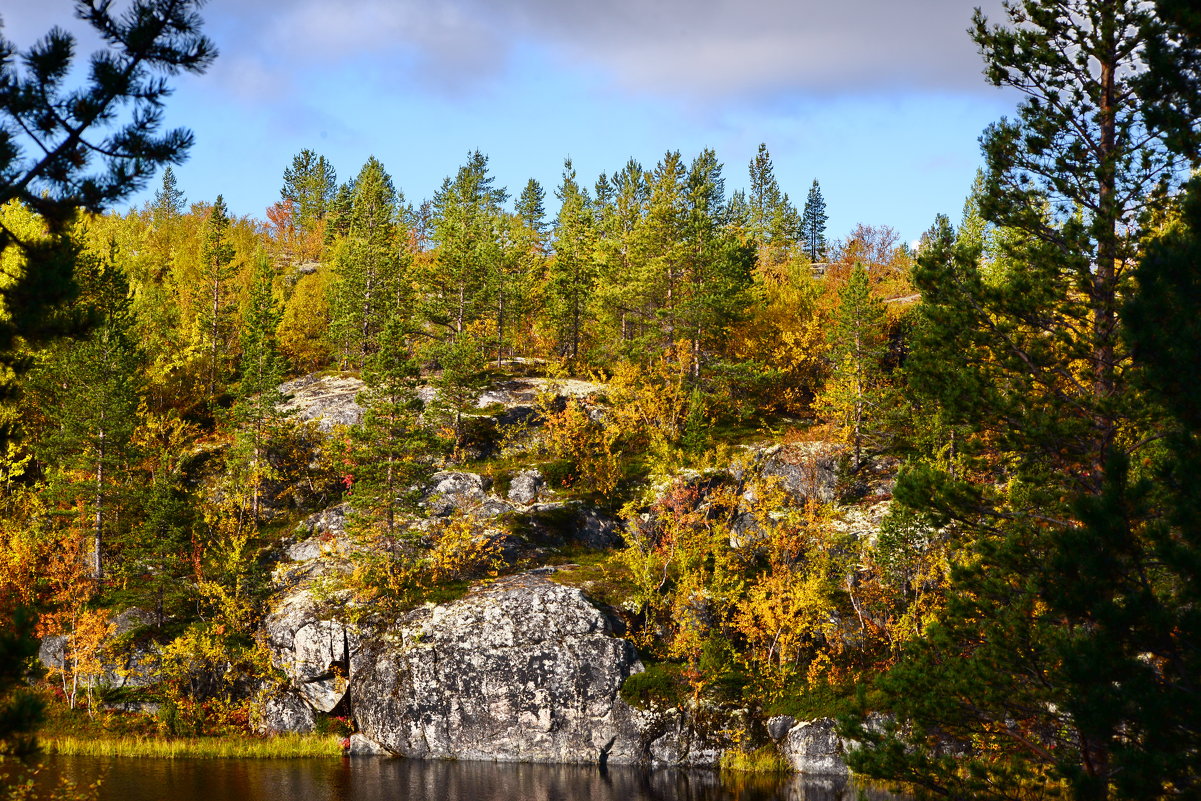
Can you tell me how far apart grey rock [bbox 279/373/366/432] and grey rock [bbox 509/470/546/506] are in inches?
360

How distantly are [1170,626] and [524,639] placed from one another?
24641 millimetres

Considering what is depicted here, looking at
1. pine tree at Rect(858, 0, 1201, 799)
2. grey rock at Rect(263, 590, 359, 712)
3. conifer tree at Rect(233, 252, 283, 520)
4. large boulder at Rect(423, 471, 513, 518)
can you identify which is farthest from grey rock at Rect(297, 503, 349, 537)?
pine tree at Rect(858, 0, 1201, 799)

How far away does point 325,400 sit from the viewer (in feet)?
168

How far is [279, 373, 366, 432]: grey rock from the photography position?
4875 cm

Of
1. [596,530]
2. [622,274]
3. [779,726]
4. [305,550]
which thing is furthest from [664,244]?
[779,726]

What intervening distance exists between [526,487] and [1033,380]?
92.5 feet

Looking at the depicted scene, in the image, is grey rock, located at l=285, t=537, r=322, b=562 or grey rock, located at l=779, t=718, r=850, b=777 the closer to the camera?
grey rock, located at l=779, t=718, r=850, b=777

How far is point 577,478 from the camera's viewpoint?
147 feet

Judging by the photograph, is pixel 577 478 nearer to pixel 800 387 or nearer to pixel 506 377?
pixel 506 377

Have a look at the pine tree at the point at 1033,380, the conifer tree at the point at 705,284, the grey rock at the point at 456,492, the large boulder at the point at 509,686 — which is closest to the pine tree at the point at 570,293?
the conifer tree at the point at 705,284

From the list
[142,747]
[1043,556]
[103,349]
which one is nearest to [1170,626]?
[1043,556]

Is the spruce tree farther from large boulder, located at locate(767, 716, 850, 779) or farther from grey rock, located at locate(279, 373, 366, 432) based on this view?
grey rock, located at locate(279, 373, 366, 432)

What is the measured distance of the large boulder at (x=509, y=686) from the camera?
107 ft

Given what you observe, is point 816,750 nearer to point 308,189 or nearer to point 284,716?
point 284,716
